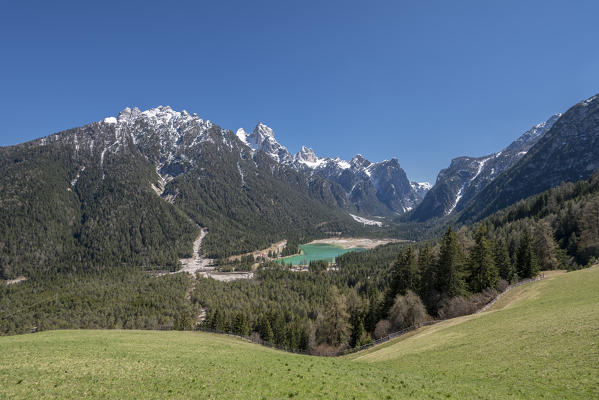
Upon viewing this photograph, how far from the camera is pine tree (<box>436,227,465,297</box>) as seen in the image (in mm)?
54062

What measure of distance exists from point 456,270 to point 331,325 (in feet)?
99.9

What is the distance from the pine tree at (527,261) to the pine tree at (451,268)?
19981 mm

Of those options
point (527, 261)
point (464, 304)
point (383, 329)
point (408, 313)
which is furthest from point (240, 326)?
point (527, 261)

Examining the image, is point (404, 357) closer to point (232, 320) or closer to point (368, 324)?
point (368, 324)

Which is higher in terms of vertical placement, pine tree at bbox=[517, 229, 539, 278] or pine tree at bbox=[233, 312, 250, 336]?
pine tree at bbox=[517, 229, 539, 278]

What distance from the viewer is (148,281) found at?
148750 millimetres

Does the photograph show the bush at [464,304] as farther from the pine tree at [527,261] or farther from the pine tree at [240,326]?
the pine tree at [240,326]

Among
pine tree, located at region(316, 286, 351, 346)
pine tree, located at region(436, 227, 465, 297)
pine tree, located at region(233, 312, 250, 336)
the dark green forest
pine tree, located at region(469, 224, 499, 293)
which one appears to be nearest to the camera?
pine tree, located at region(436, 227, 465, 297)

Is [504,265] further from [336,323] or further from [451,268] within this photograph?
[336,323]

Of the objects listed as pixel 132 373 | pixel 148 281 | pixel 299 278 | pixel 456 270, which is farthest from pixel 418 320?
pixel 148 281

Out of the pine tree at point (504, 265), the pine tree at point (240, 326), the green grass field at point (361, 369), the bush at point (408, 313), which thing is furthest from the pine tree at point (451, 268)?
the pine tree at point (240, 326)

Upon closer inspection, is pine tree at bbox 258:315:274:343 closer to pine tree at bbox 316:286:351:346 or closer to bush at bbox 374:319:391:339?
pine tree at bbox 316:286:351:346

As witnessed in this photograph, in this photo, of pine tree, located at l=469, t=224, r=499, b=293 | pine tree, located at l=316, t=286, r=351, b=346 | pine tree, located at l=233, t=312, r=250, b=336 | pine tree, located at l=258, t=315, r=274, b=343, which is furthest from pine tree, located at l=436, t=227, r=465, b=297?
pine tree, located at l=233, t=312, r=250, b=336

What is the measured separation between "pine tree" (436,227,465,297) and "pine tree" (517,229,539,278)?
1998 centimetres
